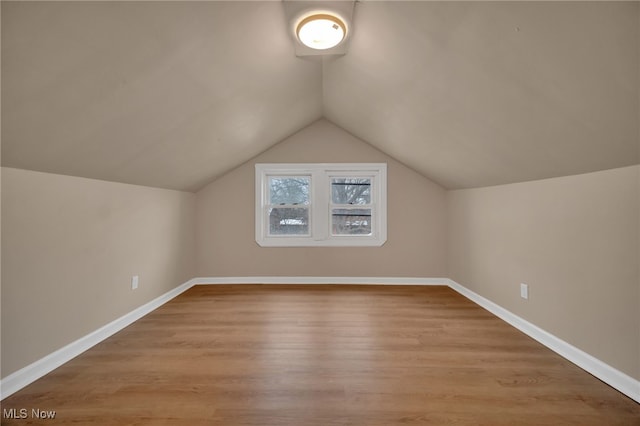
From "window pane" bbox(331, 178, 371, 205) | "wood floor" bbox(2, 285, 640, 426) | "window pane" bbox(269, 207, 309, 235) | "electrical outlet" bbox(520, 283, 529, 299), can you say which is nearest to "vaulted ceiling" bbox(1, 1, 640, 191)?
"electrical outlet" bbox(520, 283, 529, 299)

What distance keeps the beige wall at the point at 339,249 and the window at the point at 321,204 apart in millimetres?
111

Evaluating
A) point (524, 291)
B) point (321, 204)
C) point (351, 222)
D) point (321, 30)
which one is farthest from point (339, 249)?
point (321, 30)

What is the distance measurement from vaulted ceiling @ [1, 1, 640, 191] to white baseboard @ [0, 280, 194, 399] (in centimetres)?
123

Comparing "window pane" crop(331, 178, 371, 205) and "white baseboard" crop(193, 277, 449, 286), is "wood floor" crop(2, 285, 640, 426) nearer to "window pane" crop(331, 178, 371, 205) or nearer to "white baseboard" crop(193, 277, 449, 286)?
"white baseboard" crop(193, 277, 449, 286)

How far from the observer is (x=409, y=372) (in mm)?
1851

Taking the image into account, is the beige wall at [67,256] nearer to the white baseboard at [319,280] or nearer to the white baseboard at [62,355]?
the white baseboard at [62,355]

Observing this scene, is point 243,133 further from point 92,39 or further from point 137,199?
point 92,39

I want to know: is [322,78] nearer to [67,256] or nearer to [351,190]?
[351,190]

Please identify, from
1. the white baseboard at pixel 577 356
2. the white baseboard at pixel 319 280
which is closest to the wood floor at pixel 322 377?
the white baseboard at pixel 577 356

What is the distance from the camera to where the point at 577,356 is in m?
1.94

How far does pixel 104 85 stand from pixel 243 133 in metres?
1.59

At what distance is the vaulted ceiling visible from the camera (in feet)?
3.93

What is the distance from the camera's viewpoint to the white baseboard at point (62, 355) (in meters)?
1.62

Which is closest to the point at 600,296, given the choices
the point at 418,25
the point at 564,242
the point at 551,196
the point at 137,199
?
the point at 564,242
